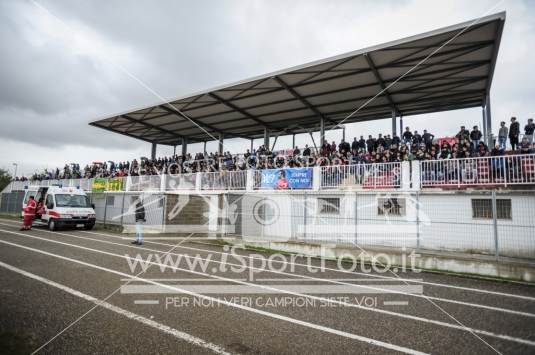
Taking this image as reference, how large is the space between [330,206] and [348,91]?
8959mm

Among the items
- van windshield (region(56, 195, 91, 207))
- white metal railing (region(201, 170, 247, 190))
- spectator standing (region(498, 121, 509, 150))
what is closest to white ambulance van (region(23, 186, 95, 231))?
van windshield (region(56, 195, 91, 207))

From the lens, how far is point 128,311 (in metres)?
4.88

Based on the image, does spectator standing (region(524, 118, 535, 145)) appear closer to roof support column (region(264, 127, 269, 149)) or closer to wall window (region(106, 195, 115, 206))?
roof support column (region(264, 127, 269, 149))

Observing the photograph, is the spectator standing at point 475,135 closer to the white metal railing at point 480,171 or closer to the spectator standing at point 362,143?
the white metal railing at point 480,171

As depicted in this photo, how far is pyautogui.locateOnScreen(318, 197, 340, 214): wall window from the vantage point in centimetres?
1217

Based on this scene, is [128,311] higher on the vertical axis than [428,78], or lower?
lower

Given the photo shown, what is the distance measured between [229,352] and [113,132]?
3089 centimetres

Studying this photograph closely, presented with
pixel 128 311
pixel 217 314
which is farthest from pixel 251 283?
pixel 128 311

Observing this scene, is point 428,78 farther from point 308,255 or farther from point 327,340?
point 327,340

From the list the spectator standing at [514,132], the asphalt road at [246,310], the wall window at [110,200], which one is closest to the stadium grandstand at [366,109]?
the spectator standing at [514,132]

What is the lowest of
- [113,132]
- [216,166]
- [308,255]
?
[308,255]

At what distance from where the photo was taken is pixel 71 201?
17.0 m

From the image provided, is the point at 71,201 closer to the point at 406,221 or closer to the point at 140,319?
the point at 140,319

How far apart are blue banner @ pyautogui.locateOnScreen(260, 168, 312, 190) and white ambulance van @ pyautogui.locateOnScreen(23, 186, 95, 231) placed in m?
10.7
